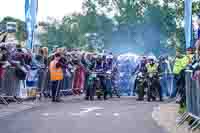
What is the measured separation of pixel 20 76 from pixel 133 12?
169ft

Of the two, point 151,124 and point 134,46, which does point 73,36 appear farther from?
point 151,124

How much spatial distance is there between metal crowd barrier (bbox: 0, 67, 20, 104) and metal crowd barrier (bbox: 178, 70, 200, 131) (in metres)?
7.75

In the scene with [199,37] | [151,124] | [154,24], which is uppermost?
[154,24]

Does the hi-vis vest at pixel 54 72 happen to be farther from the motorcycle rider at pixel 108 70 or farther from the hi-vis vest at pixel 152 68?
the hi-vis vest at pixel 152 68

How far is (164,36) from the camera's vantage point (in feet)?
232

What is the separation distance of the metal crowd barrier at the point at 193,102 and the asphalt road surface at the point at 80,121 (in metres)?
0.74

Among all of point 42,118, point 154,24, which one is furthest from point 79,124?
point 154,24

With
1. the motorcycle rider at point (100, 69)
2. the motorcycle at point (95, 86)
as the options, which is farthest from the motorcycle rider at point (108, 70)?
the motorcycle at point (95, 86)

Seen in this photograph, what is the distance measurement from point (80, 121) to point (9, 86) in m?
6.43

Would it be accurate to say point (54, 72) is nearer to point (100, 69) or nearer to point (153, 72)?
point (100, 69)

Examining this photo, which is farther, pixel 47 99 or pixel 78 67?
pixel 78 67

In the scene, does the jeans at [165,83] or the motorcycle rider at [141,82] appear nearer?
the motorcycle rider at [141,82]

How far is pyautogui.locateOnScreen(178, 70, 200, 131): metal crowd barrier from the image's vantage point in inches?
553

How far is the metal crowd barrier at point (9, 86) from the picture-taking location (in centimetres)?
2155
